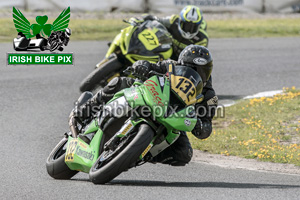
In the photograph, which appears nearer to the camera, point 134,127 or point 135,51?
point 134,127

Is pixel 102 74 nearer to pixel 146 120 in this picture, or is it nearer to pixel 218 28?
pixel 146 120

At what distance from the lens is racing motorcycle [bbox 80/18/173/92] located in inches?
392

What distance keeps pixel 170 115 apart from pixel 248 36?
537 inches

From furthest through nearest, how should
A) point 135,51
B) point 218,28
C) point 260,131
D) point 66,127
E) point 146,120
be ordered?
1. point 218,28
2. point 135,51
3. point 66,127
4. point 260,131
5. point 146,120

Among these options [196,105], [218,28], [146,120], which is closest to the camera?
[146,120]

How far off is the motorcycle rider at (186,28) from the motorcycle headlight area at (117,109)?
15.5 ft

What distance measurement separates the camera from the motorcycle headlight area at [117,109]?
614 cm

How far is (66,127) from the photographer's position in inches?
380

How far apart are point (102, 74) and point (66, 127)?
1009 mm

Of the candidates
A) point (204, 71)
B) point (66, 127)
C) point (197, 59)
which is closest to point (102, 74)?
point (66, 127)

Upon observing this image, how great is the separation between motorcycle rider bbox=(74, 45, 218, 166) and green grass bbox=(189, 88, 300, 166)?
156 cm

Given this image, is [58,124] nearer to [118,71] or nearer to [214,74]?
[118,71]

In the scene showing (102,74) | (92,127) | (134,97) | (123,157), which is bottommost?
(102,74)

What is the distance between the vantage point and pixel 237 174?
7094 millimetres
